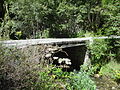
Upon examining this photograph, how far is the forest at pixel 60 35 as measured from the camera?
1396 mm

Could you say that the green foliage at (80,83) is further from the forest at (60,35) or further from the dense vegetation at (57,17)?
the dense vegetation at (57,17)

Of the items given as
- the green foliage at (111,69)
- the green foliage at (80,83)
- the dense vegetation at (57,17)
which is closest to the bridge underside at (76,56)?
the green foliage at (111,69)

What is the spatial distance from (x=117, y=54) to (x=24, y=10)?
5.63m

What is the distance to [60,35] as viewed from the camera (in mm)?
9234

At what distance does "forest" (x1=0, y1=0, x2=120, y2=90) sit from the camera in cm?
140

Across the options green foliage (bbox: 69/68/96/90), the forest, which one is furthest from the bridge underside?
green foliage (bbox: 69/68/96/90)

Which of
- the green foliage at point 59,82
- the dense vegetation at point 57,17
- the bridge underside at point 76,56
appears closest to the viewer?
the green foliage at point 59,82

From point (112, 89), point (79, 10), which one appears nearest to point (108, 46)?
point (112, 89)

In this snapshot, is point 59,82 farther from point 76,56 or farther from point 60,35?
point 60,35

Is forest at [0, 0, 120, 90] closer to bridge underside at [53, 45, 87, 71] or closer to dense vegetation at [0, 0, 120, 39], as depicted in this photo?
dense vegetation at [0, 0, 120, 39]

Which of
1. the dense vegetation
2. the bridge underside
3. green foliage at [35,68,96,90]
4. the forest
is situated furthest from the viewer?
the dense vegetation

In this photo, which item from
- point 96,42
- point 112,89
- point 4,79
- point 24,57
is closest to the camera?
point 4,79

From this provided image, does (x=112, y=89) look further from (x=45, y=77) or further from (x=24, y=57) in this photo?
(x=24, y=57)

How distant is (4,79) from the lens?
1.23 meters
